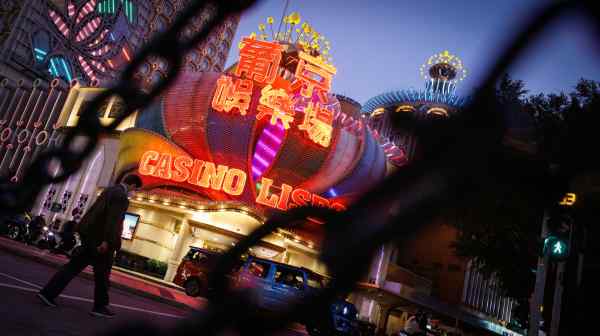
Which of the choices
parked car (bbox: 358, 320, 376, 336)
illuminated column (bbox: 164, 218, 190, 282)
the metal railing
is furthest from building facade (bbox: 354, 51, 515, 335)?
the metal railing

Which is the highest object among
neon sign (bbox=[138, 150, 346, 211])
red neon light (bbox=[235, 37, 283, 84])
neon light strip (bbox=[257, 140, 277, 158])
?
red neon light (bbox=[235, 37, 283, 84])

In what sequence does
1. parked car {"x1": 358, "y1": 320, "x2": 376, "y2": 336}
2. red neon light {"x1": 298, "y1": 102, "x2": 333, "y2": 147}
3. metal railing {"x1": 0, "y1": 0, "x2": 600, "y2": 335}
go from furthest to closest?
1. red neon light {"x1": 298, "y1": 102, "x2": 333, "y2": 147}
2. parked car {"x1": 358, "y1": 320, "x2": 376, "y2": 336}
3. metal railing {"x1": 0, "y1": 0, "x2": 600, "y2": 335}

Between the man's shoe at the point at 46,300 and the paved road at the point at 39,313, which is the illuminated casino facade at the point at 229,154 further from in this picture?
the man's shoe at the point at 46,300

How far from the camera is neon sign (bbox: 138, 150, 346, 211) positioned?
22.9 meters

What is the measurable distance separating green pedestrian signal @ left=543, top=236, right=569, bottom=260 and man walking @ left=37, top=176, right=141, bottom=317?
6.36 meters

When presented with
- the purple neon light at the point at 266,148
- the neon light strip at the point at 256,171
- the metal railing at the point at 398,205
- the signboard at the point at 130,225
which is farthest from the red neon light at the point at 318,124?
the metal railing at the point at 398,205

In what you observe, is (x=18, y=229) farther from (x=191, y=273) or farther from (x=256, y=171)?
(x=256, y=171)

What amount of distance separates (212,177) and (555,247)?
703 inches

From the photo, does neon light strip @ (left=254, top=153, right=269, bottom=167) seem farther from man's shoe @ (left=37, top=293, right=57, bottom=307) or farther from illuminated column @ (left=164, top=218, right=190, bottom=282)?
man's shoe @ (left=37, top=293, right=57, bottom=307)

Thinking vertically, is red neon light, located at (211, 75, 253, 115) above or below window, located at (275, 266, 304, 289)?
above


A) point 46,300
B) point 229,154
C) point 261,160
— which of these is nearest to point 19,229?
point 229,154

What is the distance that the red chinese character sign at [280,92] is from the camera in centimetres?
2327

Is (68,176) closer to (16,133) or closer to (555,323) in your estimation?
(555,323)

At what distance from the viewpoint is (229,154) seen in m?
24.4
